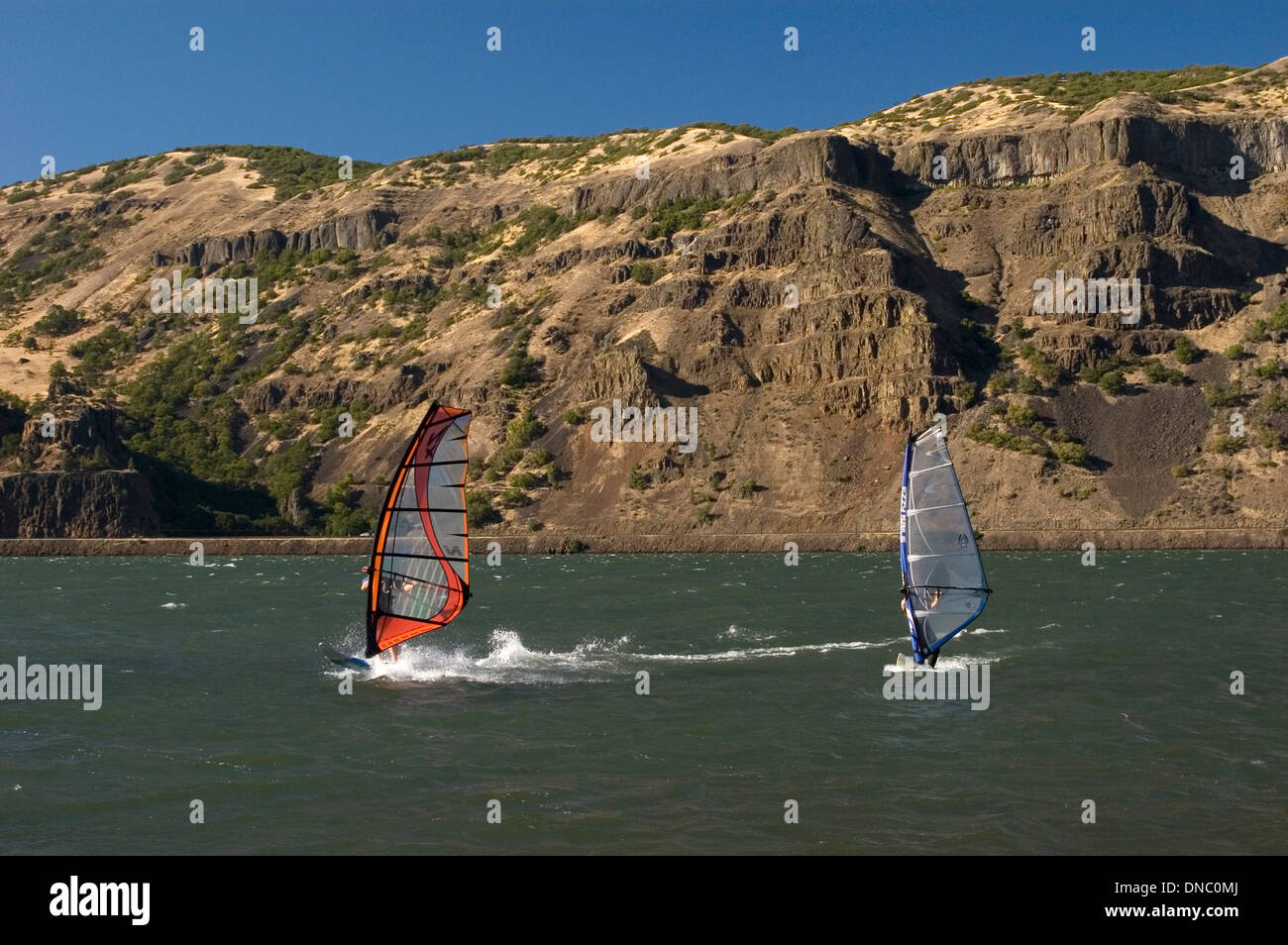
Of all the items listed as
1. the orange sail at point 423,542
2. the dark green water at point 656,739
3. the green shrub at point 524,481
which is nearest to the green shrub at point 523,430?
the green shrub at point 524,481

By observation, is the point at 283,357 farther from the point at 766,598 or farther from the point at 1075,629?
the point at 1075,629

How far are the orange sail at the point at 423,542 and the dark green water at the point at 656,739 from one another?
179 cm

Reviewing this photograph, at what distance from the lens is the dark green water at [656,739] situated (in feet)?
62.2

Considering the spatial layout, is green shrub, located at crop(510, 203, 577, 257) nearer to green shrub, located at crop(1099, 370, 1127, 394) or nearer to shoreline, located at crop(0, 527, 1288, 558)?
shoreline, located at crop(0, 527, 1288, 558)

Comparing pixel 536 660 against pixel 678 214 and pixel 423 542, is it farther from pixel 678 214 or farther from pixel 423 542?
pixel 678 214

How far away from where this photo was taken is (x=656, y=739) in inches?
982

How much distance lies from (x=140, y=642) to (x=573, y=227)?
113m

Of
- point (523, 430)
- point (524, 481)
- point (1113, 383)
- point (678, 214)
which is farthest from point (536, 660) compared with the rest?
point (678, 214)

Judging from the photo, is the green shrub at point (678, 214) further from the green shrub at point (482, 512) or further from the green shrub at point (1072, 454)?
the green shrub at point (1072, 454)

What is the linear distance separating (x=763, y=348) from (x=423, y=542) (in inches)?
3484

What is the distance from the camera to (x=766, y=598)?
55406 mm

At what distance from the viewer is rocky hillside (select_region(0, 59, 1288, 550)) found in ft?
332

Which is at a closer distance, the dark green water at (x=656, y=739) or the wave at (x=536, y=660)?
the dark green water at (x=656, y=739)
